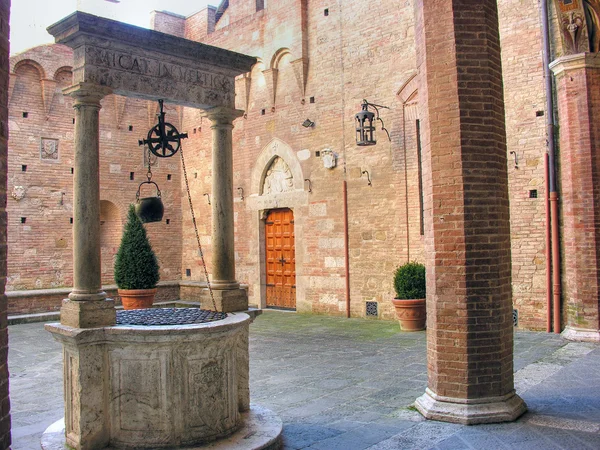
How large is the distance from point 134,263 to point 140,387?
8.33m

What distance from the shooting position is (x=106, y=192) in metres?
14.7

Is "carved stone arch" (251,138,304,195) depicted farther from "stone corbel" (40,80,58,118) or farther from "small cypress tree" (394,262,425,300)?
"stone corbel" (40,80,58,118)

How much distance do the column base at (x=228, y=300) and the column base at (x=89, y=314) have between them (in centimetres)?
106

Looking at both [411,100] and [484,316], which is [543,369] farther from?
[411,100]

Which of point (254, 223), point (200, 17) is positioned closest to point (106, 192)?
point (254, 223)

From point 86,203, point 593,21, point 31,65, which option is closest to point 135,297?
point 31,65

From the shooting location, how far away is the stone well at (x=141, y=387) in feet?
13.7

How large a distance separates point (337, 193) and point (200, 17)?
7.09 m

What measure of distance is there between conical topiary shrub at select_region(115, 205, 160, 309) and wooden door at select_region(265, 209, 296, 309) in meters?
2.71

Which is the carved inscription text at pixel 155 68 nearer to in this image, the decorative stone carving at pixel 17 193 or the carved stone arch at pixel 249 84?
the carved stone arch at pixel 249 84

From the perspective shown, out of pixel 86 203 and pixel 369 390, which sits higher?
pixel 86 203

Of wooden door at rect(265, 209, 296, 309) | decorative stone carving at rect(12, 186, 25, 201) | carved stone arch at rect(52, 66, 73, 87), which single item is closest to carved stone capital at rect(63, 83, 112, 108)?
wooden door at rect(265, 209, 296, 309)

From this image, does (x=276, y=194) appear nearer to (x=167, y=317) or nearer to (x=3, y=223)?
(x=167, y=317)

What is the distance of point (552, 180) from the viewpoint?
881 centimetres
